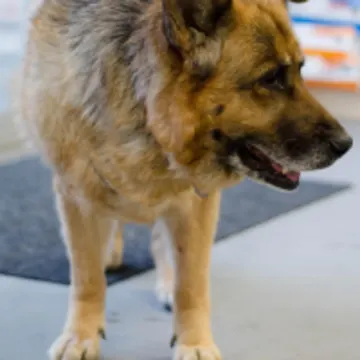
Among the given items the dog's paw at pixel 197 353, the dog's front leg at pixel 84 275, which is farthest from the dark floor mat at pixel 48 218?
the dog's paw at pixel 197 353

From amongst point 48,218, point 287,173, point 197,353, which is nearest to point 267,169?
point 287,173

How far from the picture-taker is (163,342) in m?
1.56

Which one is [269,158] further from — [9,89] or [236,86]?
[9,89]

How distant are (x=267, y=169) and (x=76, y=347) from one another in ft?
1.74

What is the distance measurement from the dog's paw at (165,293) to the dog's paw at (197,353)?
295mm

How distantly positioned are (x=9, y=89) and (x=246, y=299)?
77 centimetres

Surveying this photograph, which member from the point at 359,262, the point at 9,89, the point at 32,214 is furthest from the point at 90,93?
the point at 32,214

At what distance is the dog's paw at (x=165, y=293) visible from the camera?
1778 mm

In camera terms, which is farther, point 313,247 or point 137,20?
point 313,247

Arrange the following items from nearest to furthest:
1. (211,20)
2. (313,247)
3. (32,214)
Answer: (211,20) < (313,247) < (32,214)

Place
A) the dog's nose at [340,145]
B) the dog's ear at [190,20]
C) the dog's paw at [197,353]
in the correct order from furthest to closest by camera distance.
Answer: the dog's paw at [197,353] < the dog's nose at [340,145] < the dog's ear at [190,20]

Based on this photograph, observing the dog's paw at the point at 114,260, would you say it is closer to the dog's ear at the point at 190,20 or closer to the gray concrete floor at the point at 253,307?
the gray concrete floor at the point at 253,307

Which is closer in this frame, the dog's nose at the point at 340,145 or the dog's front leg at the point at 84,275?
the dog's nose at the point at 340,145

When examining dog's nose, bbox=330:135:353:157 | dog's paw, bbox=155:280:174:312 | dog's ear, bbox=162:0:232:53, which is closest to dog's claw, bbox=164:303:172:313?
dog's paw, bbox=155:280:174:312
